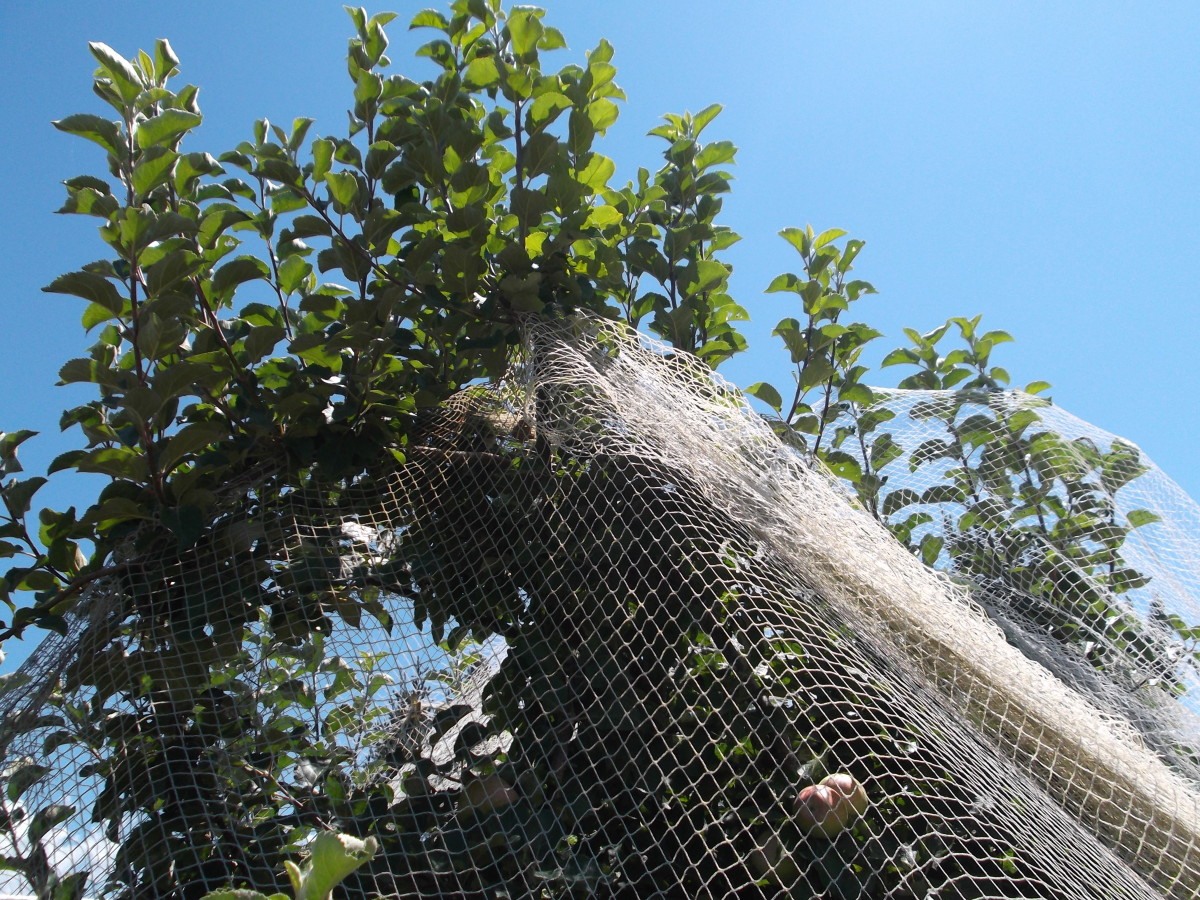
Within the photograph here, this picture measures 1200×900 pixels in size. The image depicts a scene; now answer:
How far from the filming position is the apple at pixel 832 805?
1.04 m

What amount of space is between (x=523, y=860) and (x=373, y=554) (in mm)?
592

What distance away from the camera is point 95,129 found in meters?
1.41

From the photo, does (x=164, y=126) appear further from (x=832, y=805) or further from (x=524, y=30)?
(x=832, y=805)

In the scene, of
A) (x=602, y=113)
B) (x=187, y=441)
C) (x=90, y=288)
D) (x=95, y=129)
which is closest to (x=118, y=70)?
(x=95, y=129)

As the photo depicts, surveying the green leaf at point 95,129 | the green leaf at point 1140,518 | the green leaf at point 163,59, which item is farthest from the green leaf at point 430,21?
the green leaf at point 1140,518

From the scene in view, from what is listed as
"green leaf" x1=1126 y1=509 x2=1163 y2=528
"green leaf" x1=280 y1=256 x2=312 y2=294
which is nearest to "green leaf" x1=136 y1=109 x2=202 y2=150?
"green leaf" x1=280 y1=256 x2=312 y2=294

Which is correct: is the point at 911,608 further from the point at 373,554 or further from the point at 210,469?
the point at 210,469

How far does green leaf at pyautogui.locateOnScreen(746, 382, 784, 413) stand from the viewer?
1983 millimetres

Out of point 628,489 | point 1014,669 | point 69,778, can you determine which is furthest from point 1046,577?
point 69,778

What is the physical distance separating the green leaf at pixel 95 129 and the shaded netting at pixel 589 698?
580 mm

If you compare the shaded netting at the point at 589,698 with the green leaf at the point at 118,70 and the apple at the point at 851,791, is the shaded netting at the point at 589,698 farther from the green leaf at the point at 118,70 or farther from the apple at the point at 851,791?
the green leaf at the point at 118,70

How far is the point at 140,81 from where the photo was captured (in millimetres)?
1472

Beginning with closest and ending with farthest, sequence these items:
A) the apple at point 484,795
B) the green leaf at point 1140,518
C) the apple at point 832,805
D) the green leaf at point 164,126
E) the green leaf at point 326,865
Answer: the green leaf at point 326,865 → the apple at point 832,805 → the apple at point 484,795 → the green leaf at point 164,126 → the green leaf at point 1140,518

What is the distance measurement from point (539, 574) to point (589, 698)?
227mm
